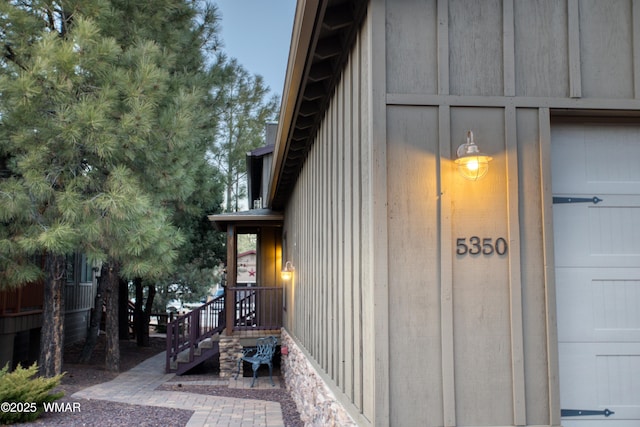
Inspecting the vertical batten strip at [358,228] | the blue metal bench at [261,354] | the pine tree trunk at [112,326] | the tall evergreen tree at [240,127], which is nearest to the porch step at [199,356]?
the blue metal bench at [261,354]

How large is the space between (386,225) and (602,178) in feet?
5.03

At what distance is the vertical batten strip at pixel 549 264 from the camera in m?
3.07

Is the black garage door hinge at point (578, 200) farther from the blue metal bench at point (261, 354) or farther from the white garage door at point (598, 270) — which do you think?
the blue metal bench at point (261, 354)

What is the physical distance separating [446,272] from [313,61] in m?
2.20

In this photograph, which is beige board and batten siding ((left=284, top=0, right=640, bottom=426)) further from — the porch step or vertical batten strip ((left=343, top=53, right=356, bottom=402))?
the porch step

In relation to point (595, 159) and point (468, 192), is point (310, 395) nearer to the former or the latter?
point (468, 192)

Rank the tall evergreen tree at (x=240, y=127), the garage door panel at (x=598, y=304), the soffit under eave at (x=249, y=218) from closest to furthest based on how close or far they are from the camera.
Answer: the garage door panel at (x=598, y=304)
the soffit under eave at (x=249, y=218)
the tall evergreen tree at (x=240, y=127)

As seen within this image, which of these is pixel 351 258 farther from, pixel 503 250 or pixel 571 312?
pixel 571 312

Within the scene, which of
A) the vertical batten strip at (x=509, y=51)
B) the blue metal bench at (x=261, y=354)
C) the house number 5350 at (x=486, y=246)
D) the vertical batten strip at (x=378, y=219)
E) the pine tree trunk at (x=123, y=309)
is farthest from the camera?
the pine tree trunk at (x=123, y=309)

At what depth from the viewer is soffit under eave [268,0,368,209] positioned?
367 centimetres

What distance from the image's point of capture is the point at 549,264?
3.15m

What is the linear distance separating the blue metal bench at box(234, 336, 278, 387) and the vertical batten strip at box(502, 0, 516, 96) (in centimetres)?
809

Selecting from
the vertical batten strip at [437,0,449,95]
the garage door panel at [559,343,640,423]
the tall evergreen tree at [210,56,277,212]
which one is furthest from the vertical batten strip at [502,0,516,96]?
the tall evergreen tree at [210,56,277,212]

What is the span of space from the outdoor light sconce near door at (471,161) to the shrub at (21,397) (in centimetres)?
586
